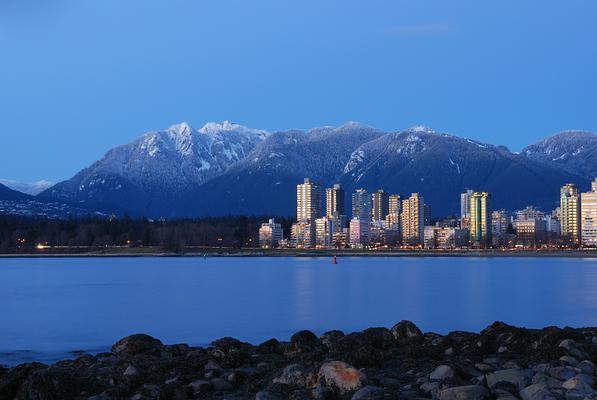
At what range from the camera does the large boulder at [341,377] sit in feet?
53.1

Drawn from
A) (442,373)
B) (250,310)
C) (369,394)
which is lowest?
(250,310)

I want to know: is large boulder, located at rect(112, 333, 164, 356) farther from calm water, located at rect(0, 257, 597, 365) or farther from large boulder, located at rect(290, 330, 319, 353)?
calm water, located at rect(0, 257, 597, 365)

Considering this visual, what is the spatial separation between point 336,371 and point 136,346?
1160 centimetres

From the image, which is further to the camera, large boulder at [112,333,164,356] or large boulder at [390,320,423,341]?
large boulder at [390,320,423,341]

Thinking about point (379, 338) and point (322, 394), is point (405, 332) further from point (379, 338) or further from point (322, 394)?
point (322, 394)

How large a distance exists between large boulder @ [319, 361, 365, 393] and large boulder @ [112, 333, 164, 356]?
10.2 m

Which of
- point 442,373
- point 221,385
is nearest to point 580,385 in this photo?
point 442,373

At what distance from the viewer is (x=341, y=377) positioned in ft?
53.8

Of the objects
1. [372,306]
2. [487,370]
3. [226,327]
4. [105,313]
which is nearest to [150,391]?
[487,370]

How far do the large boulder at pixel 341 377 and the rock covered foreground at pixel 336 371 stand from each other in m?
0.02

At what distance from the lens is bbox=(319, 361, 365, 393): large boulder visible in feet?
53.1

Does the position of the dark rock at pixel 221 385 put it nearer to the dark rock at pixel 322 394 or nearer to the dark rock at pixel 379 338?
the dark rock at pixel 322 394

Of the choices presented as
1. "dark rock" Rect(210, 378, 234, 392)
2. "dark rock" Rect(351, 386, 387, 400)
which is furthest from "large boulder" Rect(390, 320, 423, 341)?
"dark rock" Rect(351, 386, 387, 400)

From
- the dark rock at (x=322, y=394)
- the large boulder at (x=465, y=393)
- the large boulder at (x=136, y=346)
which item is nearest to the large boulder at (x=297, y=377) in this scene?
the dark rock at (x=322, y=394)
